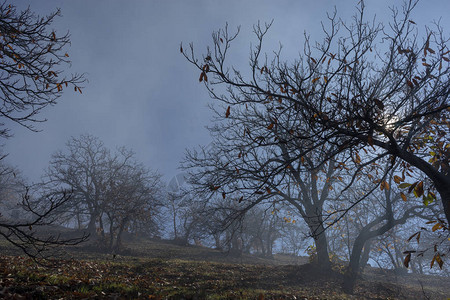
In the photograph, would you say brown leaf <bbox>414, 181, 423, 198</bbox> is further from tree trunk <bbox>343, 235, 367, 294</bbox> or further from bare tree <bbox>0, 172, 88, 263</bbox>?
tree trunk <bbox>343, 235, 367, 294</bbox>

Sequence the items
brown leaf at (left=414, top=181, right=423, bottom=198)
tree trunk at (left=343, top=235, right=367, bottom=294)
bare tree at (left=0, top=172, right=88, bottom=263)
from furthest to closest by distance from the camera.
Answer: tree trunk at (left=343, top=235, right=367, bottom=294), bare tree at (left=0, top=172, right=88, bottom=263), brown leaf at (left=414, top=181, right=423, bottom=198)

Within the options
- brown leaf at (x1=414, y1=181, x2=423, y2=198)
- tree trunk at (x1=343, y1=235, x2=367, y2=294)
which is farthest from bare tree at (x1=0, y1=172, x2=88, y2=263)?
tree trunk at (x1=343, y1=235, x2=367, y2=294)

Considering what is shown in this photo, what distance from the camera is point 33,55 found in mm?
5883

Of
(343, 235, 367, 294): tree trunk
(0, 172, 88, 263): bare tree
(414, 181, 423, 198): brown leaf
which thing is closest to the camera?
(414, 181, 423, 198): brown leaf

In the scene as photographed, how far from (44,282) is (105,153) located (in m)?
30.9

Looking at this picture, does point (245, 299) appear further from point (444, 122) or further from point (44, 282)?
point (444, 122)

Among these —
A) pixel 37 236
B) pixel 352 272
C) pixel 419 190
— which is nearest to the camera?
pixel 419 190

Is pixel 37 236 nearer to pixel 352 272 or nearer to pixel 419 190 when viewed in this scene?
pixel 419 190

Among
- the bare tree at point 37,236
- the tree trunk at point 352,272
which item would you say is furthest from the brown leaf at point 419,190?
the tree trunk at point 352,272

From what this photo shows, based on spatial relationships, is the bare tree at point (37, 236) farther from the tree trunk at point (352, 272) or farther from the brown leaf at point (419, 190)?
the tree trunk at point (352, 272)

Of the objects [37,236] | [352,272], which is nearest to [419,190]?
[352,272]

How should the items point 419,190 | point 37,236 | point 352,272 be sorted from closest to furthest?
point 419,190 → point 37,236 → point 352,272

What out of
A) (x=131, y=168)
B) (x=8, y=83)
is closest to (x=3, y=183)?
(x=131, y=168)

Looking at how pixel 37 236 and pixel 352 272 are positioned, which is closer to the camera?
pixel 37 236
